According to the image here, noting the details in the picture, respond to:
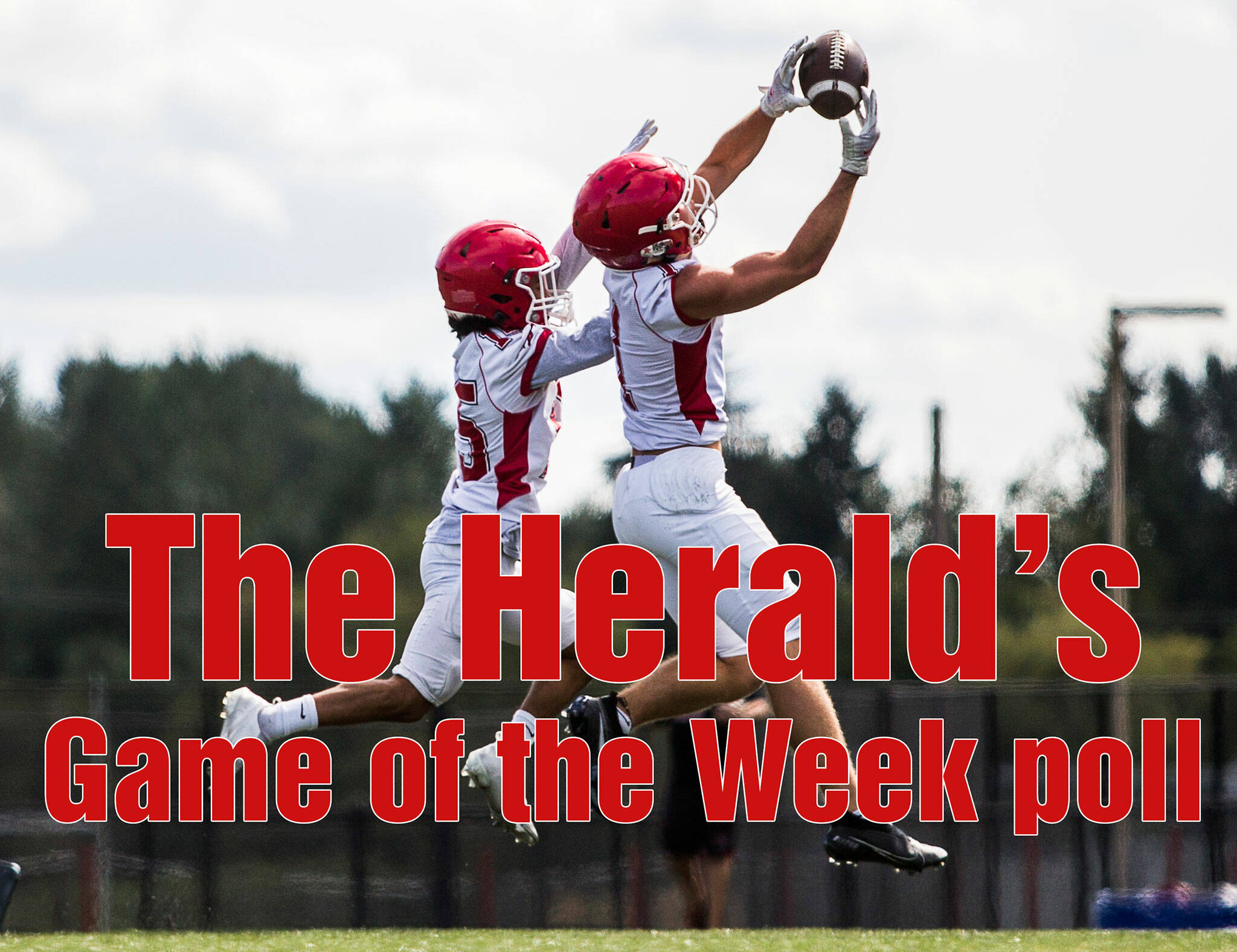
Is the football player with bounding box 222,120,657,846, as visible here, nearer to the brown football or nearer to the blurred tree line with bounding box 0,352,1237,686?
the brown football

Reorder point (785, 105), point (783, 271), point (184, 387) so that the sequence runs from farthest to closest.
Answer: point (184, 387), point (785, 105), point (783, 271)

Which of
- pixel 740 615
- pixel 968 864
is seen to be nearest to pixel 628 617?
pixel 740 615

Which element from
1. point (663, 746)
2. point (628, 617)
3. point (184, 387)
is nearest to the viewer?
point (628, 617)

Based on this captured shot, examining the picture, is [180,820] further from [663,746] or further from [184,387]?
[184,387]

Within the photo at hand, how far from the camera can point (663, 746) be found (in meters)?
11.9

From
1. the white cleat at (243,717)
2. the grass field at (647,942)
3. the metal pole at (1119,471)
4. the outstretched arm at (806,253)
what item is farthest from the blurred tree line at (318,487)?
the outstretched arm at (806,253)

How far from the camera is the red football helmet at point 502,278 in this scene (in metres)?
7.07

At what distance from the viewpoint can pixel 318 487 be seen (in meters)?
56.9

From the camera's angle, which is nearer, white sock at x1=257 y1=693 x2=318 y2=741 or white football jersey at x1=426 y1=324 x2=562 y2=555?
white football jersey at x1=426 y1=324 x2=562 y2=555

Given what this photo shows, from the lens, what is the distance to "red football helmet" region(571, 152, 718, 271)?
6.39 metres

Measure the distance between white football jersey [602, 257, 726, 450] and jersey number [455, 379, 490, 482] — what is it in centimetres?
79

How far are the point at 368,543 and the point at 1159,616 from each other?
906 inches

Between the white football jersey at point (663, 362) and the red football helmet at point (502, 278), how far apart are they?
1.88 feet

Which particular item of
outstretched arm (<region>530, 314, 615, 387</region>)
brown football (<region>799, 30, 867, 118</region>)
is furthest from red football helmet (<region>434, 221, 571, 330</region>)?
brown football (<region>799, 30, 867, 118</region>)
